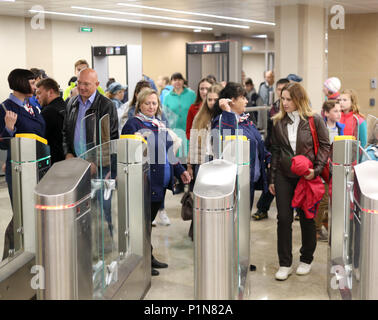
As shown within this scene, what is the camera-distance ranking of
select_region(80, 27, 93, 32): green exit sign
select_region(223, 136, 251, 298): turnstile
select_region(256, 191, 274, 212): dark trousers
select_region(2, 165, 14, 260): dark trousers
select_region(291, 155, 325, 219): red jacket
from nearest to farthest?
select_region(2, 165, 14, 260): dark trousers, select_region(223, 136, 251, 298): turnstile, select_region(291, 155, 325, 219): red jacket, select_region(256, 191, 274, 212): dark trousers, select_region(80, 27, 93, 32): green exit sign

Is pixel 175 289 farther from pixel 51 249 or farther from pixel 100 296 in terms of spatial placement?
pixel 51 249

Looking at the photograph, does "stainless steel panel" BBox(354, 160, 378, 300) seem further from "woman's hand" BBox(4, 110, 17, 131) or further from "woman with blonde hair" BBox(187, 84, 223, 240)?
"woman's hand" BBox(4, 110, 17, 131)

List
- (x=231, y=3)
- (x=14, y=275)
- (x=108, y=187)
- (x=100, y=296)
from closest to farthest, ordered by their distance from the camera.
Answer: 1. (x=100, y=296)
2. (x=108, y=187)
3. (x=14, y=275)
4. (x=231, y=3)

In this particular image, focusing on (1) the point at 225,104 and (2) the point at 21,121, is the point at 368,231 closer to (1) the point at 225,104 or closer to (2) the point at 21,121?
(1) the point at 225,104

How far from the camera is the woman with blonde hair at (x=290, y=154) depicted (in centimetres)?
437

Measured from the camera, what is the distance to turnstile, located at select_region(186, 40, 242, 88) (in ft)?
29.7

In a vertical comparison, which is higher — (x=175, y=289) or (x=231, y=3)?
(x=231, y=3)

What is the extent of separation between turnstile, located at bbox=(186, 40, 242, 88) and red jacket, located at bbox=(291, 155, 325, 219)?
496 centimetres

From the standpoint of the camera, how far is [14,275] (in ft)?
12.4

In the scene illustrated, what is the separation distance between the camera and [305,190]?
436 cm

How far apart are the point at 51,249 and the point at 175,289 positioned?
1.90 m

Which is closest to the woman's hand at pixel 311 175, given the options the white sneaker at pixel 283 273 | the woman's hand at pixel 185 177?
the white sneaker at pixel 283 273

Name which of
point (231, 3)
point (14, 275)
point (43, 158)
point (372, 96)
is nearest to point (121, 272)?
point (14, 275)

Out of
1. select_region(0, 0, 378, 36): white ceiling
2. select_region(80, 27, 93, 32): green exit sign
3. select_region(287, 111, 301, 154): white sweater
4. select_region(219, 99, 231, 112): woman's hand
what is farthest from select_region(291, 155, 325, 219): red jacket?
select_region(80, 27, 93, 32): green exit sign
